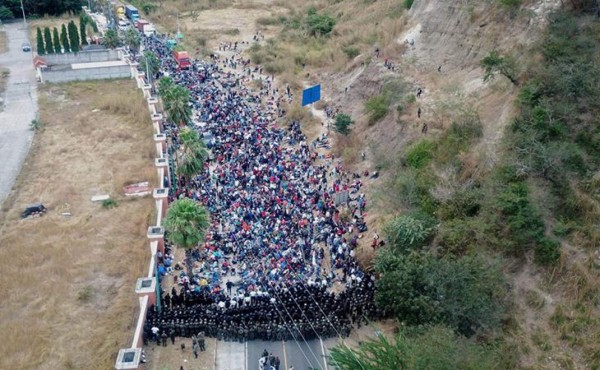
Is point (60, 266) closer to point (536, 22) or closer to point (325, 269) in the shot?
point (325, 269)

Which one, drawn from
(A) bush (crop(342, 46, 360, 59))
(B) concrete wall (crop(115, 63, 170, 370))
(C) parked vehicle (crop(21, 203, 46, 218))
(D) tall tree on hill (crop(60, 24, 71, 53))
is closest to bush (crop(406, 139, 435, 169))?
(B) concrete wall (crop(115, 63, 170, 370))

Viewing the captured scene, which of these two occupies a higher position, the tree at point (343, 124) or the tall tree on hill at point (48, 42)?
the tall tree on hill at point (48, 42)

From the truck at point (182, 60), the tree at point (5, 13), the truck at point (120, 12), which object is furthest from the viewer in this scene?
the truck at point (120, 12)

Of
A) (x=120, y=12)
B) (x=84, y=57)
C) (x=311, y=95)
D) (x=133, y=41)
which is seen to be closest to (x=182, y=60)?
(x=133, y=41)

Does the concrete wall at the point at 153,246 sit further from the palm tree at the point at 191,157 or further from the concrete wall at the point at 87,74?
the concrete wall at the point at 87,74

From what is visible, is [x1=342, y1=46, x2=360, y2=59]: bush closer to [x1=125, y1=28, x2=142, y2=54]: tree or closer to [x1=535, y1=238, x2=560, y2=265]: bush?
[x1=125, y1=28, x2=142, y2=54]: tree

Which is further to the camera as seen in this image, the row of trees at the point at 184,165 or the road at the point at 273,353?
the row of trees at the point at 184,165

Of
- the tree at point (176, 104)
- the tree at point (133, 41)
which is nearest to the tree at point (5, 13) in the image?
the tree at point (133, 41)
